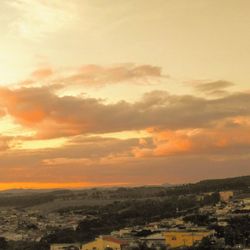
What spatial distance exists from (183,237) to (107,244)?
7038 millimetres

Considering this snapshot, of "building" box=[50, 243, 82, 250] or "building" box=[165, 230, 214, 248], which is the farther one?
"building" box=[50, 243, 82, 250]

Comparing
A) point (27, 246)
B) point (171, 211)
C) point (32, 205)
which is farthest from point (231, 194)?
point (32, 205)

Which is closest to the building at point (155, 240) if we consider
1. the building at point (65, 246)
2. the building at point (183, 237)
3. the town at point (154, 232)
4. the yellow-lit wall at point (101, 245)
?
the town at point (154, 232)

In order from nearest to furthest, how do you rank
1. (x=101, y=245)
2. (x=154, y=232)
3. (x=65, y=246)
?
1. (x=101, y=245)
2. (x=65, y=246)
3. (x=154, y=232)

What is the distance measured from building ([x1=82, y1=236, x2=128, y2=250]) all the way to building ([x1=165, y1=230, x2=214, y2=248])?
408 centimetres

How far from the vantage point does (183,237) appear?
55.1 meters

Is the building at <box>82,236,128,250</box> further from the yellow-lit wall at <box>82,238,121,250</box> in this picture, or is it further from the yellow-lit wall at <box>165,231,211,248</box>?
the yellow-lit wall at <box>165,231,211,248</box>

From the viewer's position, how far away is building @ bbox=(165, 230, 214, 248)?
178 feet

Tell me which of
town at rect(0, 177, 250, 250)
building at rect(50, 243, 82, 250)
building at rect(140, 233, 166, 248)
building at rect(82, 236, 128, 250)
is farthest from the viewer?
A: building at rect(50, 243, 82, 250)

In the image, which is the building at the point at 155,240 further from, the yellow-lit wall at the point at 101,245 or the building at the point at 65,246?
the building at the point at 65,246

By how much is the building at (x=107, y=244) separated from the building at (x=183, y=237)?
13.4 ft

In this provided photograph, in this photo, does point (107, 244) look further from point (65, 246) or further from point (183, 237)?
point (183, 237)

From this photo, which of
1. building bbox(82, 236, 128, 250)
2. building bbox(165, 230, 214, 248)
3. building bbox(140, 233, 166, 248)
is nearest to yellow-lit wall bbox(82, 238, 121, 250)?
building bbox(82, 236, 128, 250)

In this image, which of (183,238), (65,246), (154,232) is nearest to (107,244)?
(65,246)
